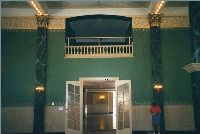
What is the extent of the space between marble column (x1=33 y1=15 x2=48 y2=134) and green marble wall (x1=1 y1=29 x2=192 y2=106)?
0.73ft

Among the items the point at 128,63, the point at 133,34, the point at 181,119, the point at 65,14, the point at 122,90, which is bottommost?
the point at 181,119

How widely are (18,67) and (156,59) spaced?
17.9ft

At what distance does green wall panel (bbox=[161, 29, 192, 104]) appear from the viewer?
10375 mm

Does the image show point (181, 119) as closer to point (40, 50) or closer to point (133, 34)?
point (133, 34)

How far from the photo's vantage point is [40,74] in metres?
10.3

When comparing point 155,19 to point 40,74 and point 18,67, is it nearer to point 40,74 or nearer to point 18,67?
point 40,74

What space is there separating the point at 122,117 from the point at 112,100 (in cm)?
1065

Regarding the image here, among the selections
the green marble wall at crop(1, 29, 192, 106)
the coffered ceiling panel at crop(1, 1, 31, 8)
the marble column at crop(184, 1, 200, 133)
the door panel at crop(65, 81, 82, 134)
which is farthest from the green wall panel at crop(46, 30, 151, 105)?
the marble column at crop(184, 1, 200, 133)

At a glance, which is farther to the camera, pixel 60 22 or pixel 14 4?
pixel 60 22

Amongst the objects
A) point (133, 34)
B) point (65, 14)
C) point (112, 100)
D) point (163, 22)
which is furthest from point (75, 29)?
point (112, 100)

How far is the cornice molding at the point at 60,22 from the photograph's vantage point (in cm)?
1070

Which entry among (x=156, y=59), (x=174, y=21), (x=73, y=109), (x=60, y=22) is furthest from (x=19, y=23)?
(x=174, y=21)

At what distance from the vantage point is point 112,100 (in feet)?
67.3

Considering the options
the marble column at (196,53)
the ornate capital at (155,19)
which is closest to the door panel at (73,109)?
the ornate capital at (155,19)
